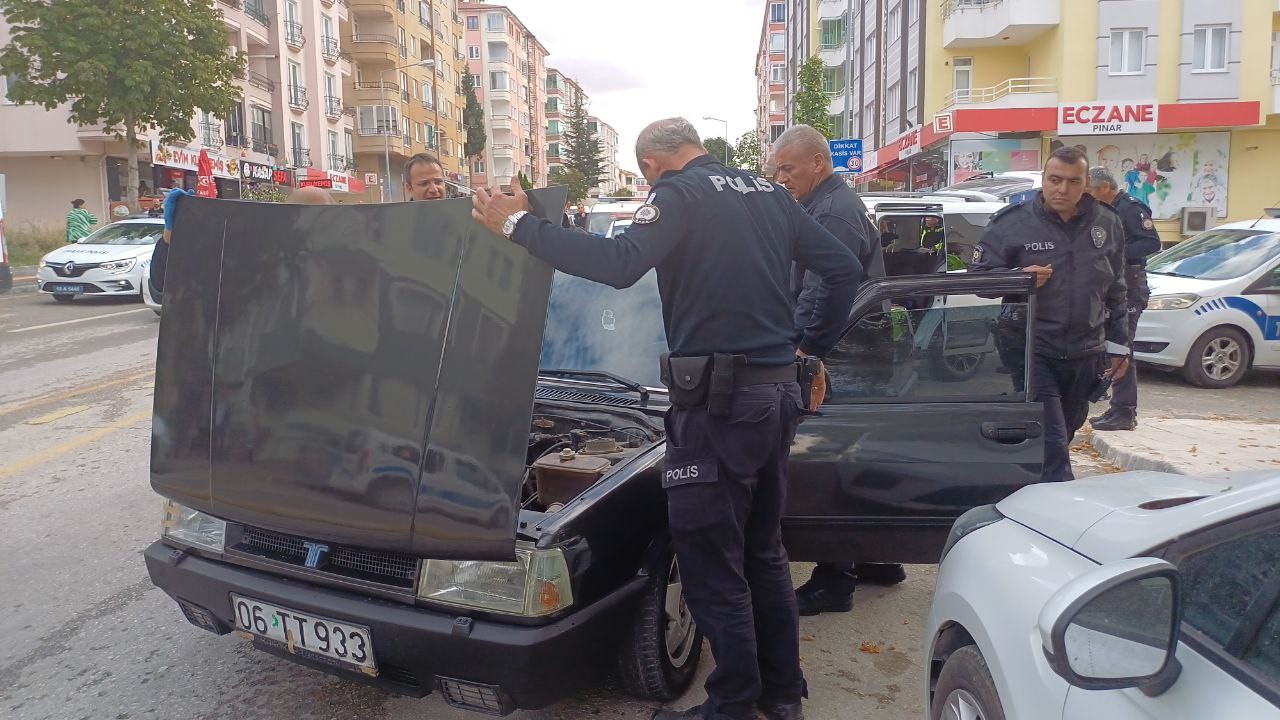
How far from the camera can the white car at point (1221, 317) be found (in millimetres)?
9234

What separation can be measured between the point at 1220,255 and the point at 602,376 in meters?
8.75

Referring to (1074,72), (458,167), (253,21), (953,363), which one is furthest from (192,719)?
(458,167)

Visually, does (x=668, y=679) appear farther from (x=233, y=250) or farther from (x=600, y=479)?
(x=233, y=250)

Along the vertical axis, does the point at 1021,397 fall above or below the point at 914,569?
above

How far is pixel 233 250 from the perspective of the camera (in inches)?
116

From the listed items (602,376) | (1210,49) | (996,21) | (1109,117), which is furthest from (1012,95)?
(602,376)

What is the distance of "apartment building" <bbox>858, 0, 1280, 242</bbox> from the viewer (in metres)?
27.7

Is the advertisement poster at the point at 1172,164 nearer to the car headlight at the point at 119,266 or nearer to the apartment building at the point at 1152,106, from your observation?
the apartment building at the point at 1152,106

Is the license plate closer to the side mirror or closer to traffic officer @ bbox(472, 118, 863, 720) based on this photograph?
traffic officer @ bbox(472, 118, 863, 720)

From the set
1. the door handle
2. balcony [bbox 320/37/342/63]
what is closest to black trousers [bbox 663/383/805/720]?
the door handle

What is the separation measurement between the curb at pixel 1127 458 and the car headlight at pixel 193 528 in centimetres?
553

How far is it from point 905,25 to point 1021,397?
117ft

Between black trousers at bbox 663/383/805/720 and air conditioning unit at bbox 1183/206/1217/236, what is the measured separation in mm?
30956

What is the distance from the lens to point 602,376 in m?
4.04
